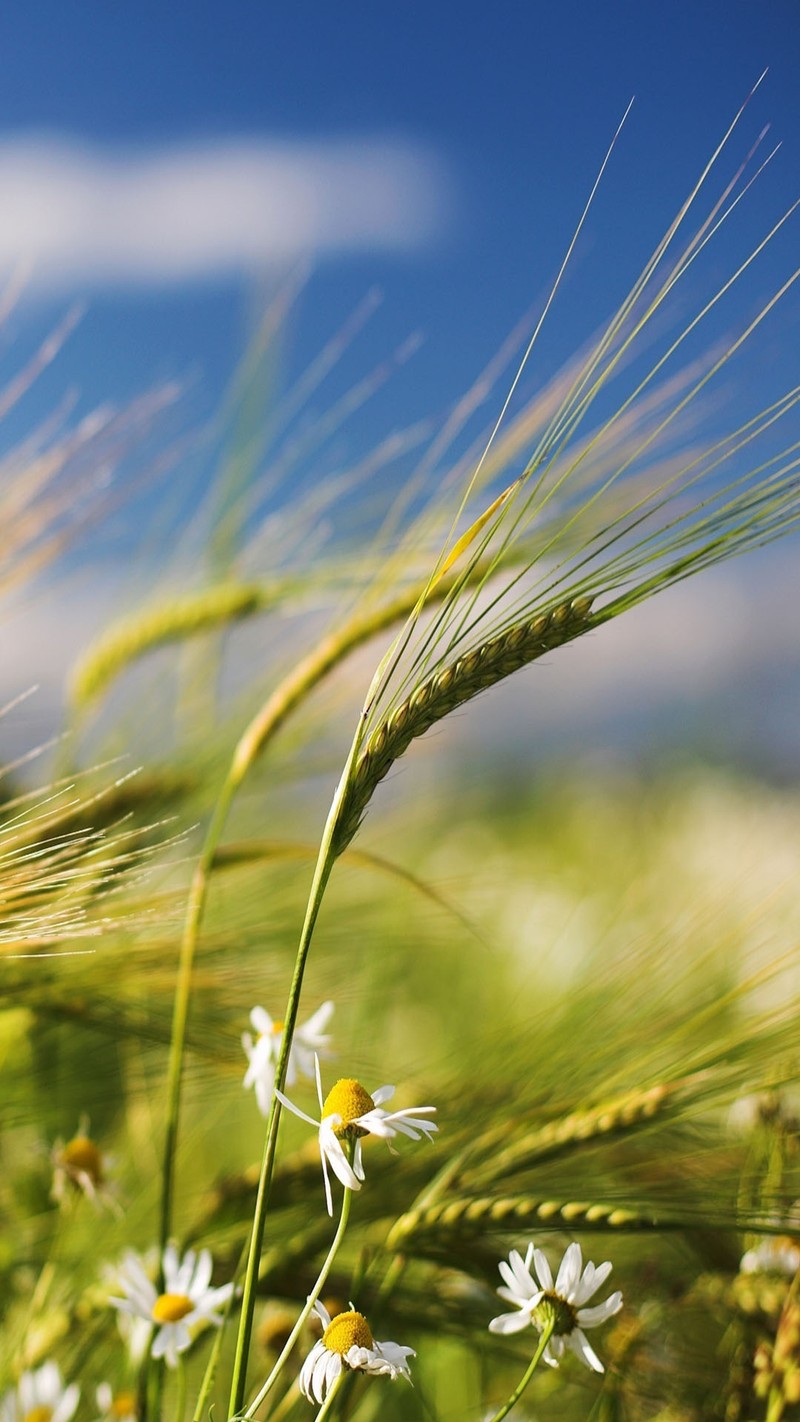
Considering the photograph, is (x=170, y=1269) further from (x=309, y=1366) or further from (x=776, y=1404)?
(x=776, y=1404)

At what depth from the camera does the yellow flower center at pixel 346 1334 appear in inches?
13.0

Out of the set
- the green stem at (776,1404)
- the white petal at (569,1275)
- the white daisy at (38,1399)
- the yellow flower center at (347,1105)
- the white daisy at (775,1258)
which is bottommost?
the green stem at (776,1404)

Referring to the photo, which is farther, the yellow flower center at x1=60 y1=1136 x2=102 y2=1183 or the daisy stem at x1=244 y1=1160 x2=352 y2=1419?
the yellow flower center at x1=60 y1=1136 x2=102 y2=1183

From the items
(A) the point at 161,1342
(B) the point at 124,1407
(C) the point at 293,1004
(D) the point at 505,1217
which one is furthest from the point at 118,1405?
(C) the point at 293,1004

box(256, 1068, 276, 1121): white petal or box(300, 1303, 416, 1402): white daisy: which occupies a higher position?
box(256, 1068, 276, 1121): white petal

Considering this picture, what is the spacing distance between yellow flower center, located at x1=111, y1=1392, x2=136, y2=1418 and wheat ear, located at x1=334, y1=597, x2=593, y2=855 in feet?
1.17

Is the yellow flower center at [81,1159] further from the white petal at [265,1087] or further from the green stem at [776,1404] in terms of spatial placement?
the green stem at [776,1404]

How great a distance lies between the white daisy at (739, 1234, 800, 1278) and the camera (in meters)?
0.50

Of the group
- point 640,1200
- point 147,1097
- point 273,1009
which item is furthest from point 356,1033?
point 640,1200

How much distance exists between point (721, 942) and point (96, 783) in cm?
36

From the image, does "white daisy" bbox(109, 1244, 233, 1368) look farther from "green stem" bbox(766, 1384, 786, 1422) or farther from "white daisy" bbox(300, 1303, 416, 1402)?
"green stem" bbox(766, 1384, 786, 1422)

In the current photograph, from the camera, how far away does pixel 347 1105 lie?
0.33 m

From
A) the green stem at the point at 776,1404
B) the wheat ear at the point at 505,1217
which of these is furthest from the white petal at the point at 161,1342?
the green stem at the point at 776,1404

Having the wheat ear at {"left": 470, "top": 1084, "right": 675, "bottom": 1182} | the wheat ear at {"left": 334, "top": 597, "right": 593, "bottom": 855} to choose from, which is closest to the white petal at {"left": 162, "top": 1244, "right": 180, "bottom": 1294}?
the wheat ear at {"left": 470, "top": 1084, "right": 675, "bottom": 1182}
